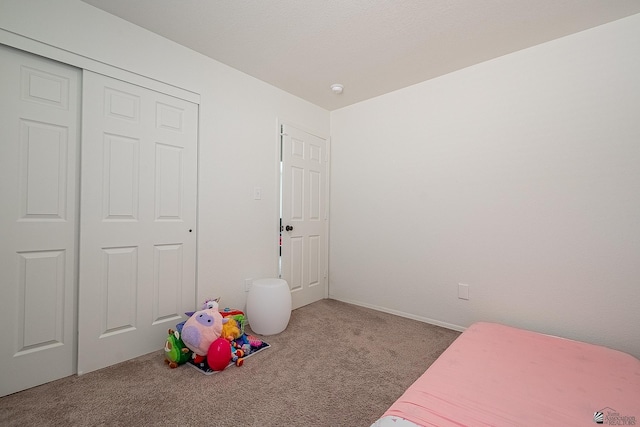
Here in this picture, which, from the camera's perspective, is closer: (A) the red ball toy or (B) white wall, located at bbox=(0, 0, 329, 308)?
(B) white wall, located at bbox=(0, 0, 329, 308)

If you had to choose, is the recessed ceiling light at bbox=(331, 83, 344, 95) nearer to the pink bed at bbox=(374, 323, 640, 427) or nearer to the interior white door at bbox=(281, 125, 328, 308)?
the interior white door at bbox=(281, 125, 328, 308)

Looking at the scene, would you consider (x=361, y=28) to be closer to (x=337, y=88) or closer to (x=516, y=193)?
(x=337, y=88)

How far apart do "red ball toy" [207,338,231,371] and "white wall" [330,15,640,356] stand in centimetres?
185

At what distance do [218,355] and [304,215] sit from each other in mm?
1809

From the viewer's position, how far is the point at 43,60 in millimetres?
1705

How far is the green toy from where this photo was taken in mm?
1913

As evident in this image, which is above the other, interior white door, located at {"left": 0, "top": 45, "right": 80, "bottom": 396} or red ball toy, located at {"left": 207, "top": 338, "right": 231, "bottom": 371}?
interior white door, located at {"left": 0, "top": 45, "right": 80, "bottom": 396}

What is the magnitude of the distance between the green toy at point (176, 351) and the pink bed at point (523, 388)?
1474mm

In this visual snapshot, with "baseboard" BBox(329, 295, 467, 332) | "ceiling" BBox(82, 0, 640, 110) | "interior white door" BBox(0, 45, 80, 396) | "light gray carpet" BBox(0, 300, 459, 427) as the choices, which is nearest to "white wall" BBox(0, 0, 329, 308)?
"ceiling" BBox(82, 0, 640, 110)

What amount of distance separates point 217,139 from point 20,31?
4.17 ft

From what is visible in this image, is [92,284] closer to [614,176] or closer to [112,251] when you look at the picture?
[112,251]

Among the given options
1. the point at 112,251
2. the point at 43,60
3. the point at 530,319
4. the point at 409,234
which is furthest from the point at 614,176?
the point at 43,60

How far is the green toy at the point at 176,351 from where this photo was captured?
1.91 m

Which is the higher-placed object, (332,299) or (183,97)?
(183,97)
